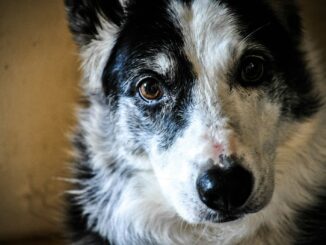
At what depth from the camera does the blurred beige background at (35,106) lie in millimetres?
2049

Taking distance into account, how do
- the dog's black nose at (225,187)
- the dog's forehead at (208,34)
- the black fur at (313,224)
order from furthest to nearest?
the black fur at (313,224) < the dog's forehead at (208,34) < the dog's black nose at (225,187)

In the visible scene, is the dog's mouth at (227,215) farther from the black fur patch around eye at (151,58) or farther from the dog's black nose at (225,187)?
the black fur patch around eye at (151,58)

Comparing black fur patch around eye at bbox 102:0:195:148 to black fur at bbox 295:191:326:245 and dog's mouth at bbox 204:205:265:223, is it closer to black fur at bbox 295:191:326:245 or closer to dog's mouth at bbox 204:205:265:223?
dog's mouth at bbox 204:205:265:223

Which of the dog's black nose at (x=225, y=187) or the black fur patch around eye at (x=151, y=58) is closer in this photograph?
the dog's black nose at (x=225, y=187)

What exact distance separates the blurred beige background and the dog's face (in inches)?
11.0

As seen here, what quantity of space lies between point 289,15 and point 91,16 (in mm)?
626

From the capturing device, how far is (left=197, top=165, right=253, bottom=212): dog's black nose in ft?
4.51

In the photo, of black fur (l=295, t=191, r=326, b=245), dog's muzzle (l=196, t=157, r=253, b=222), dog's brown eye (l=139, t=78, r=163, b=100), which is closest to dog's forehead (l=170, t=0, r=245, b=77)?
dog's brown eye (l=139, t=78, r=163, b=100)

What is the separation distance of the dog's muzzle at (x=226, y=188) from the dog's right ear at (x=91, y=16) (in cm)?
63

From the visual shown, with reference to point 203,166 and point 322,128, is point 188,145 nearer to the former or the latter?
point 203,166

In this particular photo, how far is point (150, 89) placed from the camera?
1648 millimetres

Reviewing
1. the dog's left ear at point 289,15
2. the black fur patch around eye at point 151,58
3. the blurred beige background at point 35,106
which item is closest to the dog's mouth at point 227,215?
the black fur patch around eye at point 151,58

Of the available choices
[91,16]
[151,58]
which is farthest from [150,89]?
[91,16]

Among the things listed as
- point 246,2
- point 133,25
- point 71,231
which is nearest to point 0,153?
point 71,231
